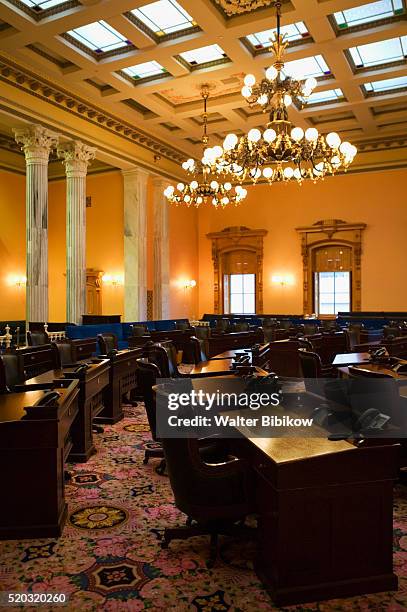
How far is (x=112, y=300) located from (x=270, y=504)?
1351 cm

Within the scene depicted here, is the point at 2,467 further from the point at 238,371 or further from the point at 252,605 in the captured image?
the point at 238,371

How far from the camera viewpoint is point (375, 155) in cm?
1518

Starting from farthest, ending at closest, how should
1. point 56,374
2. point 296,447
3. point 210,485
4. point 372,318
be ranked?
1. point 372,318
2. point 56,374
3. point 210,485
4. point 296,447

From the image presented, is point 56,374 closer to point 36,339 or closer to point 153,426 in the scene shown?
point 153,426

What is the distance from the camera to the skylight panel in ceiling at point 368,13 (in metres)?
8.59

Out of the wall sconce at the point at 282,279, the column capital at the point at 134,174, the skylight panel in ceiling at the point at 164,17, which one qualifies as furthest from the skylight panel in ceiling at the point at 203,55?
the wall sconce at the point at 282,279

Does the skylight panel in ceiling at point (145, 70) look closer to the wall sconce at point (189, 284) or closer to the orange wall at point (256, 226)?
the orange wall at point (256, 226)

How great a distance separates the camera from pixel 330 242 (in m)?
15.9

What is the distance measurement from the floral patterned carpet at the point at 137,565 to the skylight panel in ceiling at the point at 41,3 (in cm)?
800

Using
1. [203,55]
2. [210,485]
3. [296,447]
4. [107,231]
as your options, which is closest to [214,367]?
[210,485]

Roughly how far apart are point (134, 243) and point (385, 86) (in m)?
7.36

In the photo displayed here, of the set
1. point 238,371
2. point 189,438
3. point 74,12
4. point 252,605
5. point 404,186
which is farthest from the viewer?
point 404,186

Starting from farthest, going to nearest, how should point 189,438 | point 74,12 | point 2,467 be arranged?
point 74,12, point 2,467, point 189,438

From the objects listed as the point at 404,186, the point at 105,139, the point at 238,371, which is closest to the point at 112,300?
the point at 105,139
